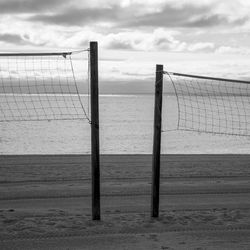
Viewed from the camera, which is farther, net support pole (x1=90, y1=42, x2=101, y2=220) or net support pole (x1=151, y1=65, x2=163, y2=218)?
net support pole (x1=151, y1=65, x2=163, y2=218)

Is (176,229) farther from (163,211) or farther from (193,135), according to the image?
(193,135)

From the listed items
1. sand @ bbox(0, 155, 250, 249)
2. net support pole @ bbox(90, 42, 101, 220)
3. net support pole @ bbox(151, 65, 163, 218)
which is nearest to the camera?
sand @ bbox(0, 155, 250, 249)

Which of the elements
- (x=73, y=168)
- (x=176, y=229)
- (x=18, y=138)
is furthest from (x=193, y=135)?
(x=176, y=229)

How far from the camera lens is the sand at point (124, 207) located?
254 inches

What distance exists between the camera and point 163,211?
8.24 m

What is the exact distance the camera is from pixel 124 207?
8633mm

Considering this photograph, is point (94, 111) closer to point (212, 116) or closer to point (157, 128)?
point (157, 128)

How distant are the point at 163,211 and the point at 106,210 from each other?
988mm

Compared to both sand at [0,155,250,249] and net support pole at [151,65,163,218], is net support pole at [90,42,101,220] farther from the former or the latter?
net support pole at [151,65,163,218]

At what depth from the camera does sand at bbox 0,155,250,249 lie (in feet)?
21.2

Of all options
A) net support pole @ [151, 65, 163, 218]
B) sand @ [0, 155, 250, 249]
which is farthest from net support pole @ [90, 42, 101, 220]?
net support pole @ [151, 65, 163, 218]

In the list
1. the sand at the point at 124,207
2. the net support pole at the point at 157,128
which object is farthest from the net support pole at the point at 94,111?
the net support pole at the point at 157,128

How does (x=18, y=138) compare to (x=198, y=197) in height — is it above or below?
below

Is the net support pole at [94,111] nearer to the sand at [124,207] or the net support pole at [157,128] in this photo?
the sand at [124,207]
